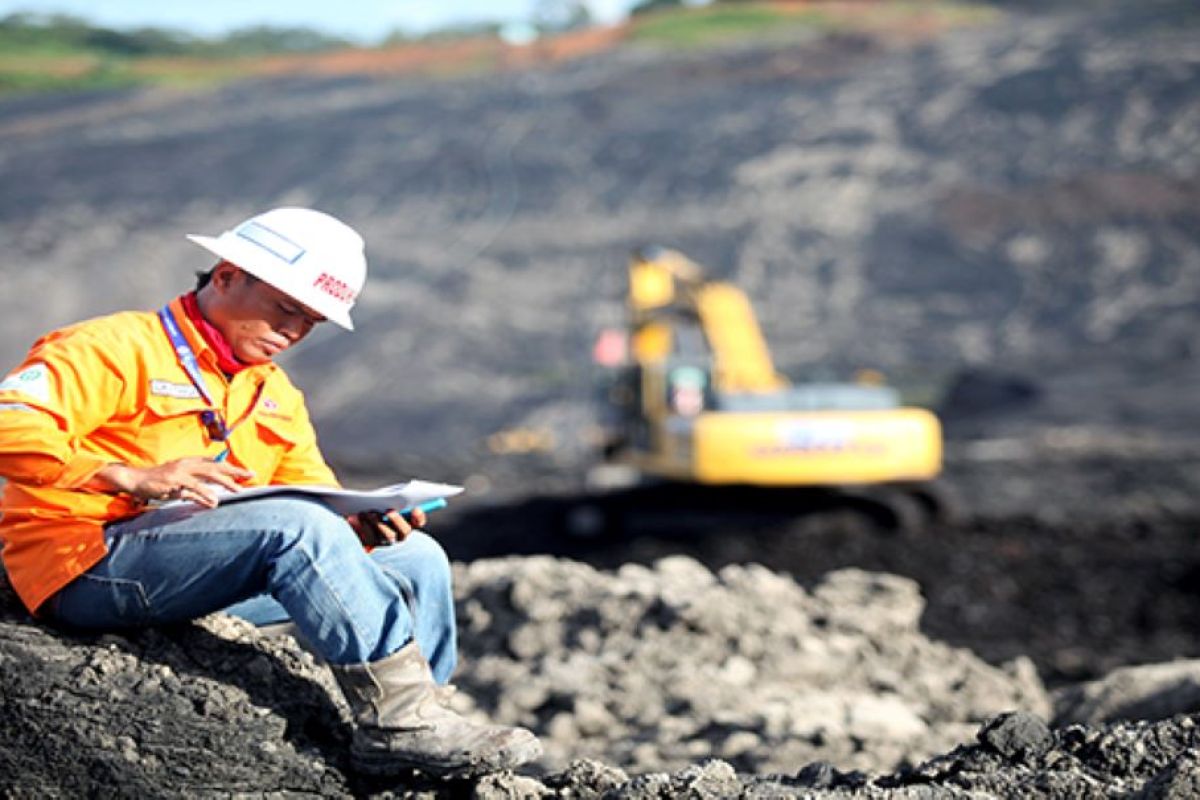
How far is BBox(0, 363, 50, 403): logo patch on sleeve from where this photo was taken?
10.7 feet

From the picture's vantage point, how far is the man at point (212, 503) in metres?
3.33

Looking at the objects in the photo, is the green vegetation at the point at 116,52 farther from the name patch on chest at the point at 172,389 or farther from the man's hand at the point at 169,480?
the man's hand at the point at 169,480

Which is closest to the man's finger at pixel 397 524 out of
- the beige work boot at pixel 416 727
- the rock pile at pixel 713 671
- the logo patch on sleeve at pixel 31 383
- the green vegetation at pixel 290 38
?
the beige work boot at pixel 416 727

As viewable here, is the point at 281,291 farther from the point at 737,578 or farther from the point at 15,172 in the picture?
the point at 15,172

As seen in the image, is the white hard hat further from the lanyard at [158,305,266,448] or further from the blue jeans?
the blue jeans

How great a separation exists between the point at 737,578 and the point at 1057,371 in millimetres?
15481

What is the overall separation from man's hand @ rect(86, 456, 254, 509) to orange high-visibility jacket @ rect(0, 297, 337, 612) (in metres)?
0.04

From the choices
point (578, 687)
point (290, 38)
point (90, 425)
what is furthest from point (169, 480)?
point (290, 38)

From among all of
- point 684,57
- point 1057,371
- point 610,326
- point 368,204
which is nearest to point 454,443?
point 610,326

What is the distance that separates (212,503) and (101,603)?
17.2 inches

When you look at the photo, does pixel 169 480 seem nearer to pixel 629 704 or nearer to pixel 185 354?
pixel 185 354

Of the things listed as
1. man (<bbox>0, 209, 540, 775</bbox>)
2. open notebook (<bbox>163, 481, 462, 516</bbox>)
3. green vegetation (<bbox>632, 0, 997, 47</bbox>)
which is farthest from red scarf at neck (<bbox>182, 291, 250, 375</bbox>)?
green vegetation (<bbox>632, 0, 997, 47</bbox>)

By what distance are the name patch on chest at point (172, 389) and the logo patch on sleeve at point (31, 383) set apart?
233 mm

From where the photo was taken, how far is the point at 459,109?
123ft
